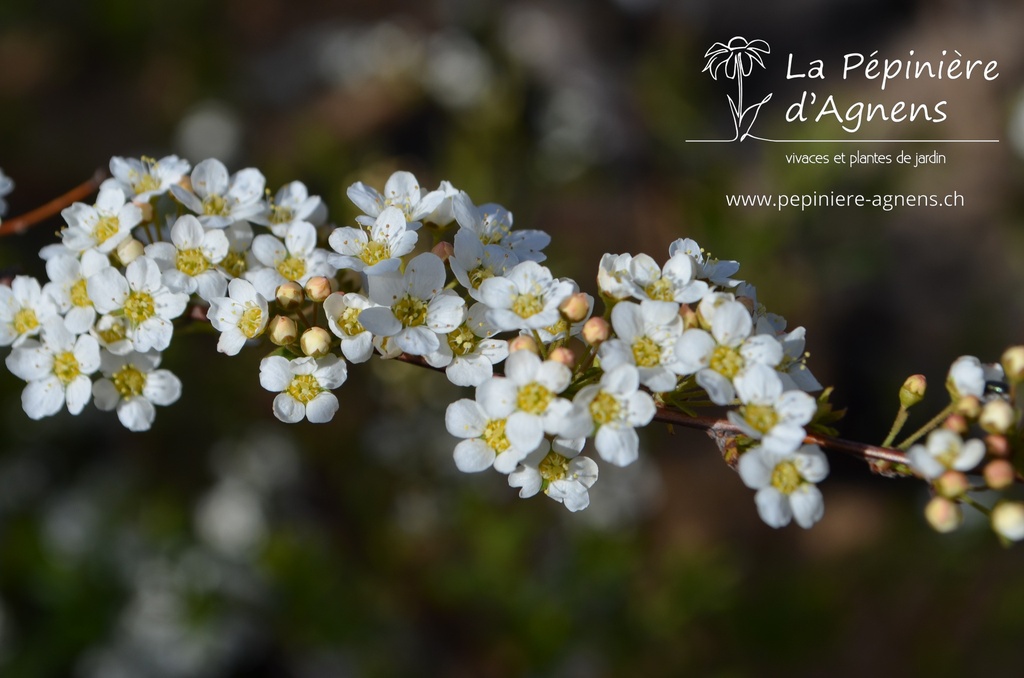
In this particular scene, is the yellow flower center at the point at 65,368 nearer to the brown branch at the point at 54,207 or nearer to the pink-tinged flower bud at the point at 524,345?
the brown branch at the point at 54,207

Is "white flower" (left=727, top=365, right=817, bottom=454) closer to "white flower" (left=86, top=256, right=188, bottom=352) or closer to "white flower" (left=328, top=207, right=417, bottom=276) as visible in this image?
"white flower" (left=328, top=207, right=417, bottom=276)

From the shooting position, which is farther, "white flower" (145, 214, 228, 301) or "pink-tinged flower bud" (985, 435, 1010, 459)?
"white flower" (145, 214, 228, 301)

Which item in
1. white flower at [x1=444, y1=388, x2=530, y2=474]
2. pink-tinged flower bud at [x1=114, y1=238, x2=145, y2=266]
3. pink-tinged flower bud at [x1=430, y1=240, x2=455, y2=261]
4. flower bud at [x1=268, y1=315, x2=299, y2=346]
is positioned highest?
pink-tinged flower bud at [x1=114, y1=238, x2=145, y2=266]

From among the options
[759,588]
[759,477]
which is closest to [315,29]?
[759,588]

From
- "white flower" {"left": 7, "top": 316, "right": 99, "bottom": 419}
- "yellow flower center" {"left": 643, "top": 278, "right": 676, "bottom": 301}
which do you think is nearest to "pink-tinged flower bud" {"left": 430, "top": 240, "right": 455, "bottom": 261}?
"yellow flower center" {"left": 643, "top": 278, "right": 676, "bottom": 301}

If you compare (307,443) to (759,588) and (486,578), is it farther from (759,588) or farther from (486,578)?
(759,588)

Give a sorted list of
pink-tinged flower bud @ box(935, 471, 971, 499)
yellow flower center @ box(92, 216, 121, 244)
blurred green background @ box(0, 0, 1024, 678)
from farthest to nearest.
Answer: blurred green background @ box(0, 0, 1024, 678) → yellow flower center @ box(92, 216, 121, 244) → pink-tinged flower bud @ box(935, 471, 971, 499)
